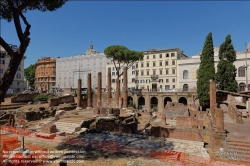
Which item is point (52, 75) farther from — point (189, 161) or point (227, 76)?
→ point (189, 161)

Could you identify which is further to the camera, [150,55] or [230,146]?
[150,55]

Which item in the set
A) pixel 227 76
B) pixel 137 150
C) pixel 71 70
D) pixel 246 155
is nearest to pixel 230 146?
pixel 246 155

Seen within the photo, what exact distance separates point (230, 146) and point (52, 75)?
68620 mm

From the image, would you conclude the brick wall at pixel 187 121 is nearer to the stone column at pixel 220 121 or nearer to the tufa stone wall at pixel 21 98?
the stone column at pixel 220 121

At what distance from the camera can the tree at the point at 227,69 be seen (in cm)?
2806

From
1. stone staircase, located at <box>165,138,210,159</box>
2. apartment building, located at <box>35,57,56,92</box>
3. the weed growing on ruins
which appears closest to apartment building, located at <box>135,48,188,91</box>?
stone staircase, located at <box>165,138,210,159</box>

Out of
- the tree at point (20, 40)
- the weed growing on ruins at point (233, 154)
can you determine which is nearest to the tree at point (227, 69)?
the weed growing on ruins at point (233, 154)

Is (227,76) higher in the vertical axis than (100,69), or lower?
lower

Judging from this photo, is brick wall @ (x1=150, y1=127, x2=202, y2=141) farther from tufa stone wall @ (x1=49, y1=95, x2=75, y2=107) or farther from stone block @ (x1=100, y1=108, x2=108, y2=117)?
tufa stone wall @ (x1=49, y1=95, x2=75, y2=107)

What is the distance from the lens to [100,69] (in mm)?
57469

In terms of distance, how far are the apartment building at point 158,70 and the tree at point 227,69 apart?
1673 cm

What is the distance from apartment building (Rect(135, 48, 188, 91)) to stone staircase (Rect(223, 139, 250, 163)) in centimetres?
3410

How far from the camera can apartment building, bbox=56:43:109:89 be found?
57469mm

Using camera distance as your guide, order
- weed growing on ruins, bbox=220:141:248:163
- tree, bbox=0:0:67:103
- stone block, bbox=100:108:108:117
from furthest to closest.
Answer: stone block, bbox=100:108:108:117 < weed growing on ruins, bbox=220:141:248:163 < tree, bbox=0:0:67:103
